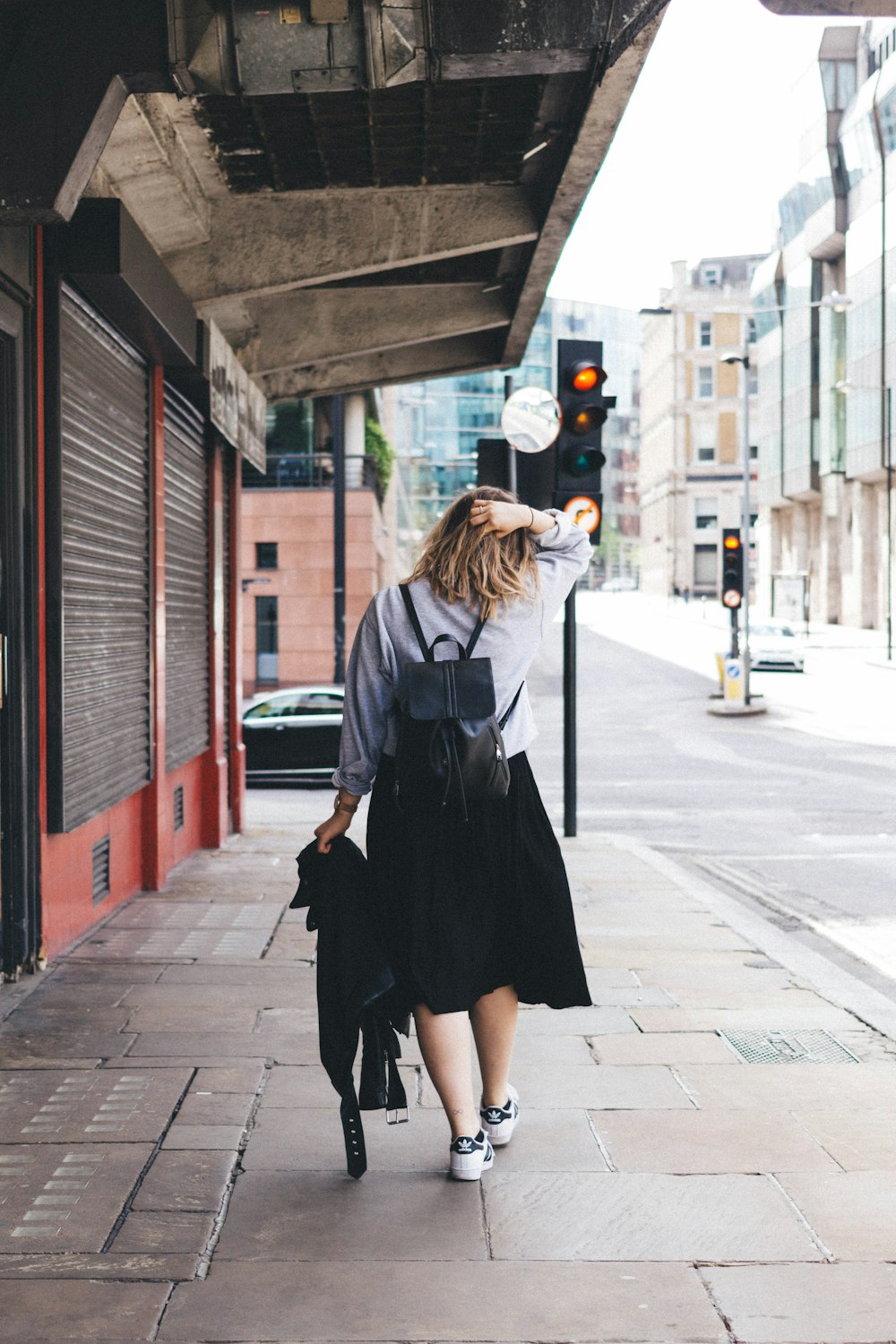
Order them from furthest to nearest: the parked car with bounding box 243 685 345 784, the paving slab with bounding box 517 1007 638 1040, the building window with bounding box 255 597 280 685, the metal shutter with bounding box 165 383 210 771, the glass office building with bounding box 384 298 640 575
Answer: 1. the glass office building with bounding box 384 298 640 575
2. the building window with bounding box 255 597 280 685
3. the parked car with bounding box 243 685 345 784
4. the metal shutter with bounding box 165 383 210 771
5. the paving slab with bounding box 517 1007 638 1040

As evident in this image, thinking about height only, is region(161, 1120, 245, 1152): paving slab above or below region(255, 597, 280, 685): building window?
→ below

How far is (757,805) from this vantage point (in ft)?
50.6

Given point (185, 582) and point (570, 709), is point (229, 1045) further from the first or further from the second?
point (570, 709)

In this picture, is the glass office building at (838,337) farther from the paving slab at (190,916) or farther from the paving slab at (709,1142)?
the paving slab at (709,1142)

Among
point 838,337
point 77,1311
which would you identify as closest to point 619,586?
point 838,337

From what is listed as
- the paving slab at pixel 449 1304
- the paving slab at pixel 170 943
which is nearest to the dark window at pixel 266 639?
the paving slab at pixel 170 943

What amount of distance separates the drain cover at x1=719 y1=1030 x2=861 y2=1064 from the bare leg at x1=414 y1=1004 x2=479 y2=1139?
5.04 ft

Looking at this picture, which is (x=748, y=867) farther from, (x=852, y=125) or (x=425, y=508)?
(x=425, y=508)

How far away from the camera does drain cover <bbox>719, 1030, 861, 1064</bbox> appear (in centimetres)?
496

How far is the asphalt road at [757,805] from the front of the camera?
915 centimetres

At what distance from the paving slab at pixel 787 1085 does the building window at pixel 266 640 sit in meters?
29.4

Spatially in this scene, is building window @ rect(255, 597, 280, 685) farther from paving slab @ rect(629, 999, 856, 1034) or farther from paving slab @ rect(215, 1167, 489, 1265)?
paving slab @ rect(215, 1167, 489, 1265)

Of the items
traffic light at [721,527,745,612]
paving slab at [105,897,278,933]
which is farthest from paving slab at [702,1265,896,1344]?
traffic light at [721,527,745,612]

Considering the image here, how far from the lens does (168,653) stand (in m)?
9.20
